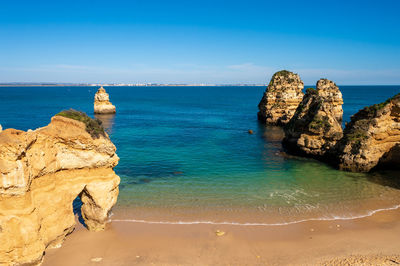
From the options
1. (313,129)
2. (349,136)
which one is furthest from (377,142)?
(313,129)

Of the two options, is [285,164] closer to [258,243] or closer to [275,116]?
[258,243]

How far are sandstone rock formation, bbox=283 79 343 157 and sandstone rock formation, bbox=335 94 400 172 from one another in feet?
11.3

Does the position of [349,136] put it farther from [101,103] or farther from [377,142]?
[101,103]

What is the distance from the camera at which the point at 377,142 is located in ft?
101

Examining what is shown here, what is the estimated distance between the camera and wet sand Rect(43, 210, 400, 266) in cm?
1488

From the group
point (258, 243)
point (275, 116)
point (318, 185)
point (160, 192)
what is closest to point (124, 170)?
point (160, 192)

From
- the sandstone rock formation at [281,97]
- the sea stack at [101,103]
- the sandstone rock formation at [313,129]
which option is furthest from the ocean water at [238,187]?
the sea stack at [101,103]

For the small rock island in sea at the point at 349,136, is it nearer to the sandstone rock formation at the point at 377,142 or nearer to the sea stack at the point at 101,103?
the sandstone rock formation at the point at 377,142

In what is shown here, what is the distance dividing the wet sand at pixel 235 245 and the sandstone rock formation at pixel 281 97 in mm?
49424

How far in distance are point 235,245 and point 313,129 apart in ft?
78.3

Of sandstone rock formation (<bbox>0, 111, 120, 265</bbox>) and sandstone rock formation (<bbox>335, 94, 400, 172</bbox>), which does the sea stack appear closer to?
sandstone rock formation (<bbox>335, 94, 400, 172</bbox>)

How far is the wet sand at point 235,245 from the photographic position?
48.8 feet

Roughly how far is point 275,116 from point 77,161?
58.7 meters

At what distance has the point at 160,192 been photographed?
79.2ft
